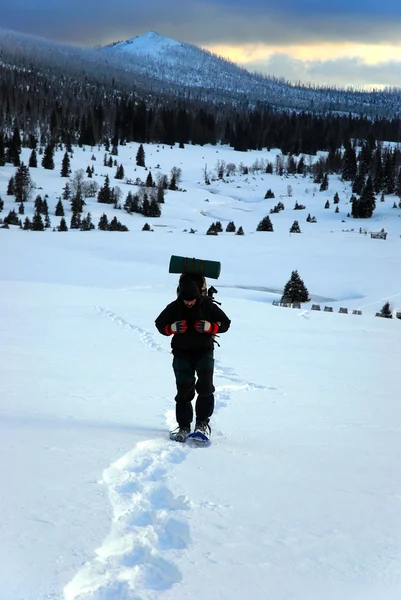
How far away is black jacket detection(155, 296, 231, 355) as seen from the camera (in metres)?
5.32

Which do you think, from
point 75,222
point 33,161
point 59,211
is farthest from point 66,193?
point 33,161

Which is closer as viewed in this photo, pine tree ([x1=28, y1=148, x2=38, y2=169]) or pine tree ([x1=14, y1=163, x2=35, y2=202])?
pine tree ([x1=14, y1=163, x2=35, y2=202])

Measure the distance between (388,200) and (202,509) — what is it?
84.6m

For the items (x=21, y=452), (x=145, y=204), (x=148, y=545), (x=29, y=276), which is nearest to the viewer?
(x=148, y=545)

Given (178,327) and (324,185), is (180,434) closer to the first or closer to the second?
(178,327)

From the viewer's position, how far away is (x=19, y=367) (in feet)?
27.8

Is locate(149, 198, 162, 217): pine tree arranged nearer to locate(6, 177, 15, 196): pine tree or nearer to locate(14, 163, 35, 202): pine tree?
locate(14, 163, 35, 202): pine tree

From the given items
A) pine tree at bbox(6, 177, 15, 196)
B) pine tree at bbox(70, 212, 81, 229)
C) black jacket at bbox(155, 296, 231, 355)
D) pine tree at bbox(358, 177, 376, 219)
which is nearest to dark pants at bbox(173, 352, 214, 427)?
black jacket at bbox(155, 296, 231, 355)

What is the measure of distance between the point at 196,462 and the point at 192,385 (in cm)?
104

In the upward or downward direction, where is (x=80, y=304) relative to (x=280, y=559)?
downward

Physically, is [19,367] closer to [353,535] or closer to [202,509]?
[202,509]

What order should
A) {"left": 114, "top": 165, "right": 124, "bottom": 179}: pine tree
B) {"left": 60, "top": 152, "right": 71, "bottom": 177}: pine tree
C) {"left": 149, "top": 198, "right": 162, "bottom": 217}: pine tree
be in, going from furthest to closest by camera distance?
{"left": 114, "top": 165, "right": 124, "bottom": 179}: pine tree
{"left": 60, "top": 152, "right": 71, "bottom": 177}: pine tree
{"left": 149, "top": 198, "right": 162, "bottom": 217}: pine tree

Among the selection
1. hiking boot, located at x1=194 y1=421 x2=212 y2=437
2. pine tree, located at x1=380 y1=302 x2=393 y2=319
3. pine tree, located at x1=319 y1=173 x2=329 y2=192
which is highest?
pine tree, located at x1=319 y1=173 x2=329 y2=192

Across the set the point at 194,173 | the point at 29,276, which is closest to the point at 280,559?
the point at 29,276
